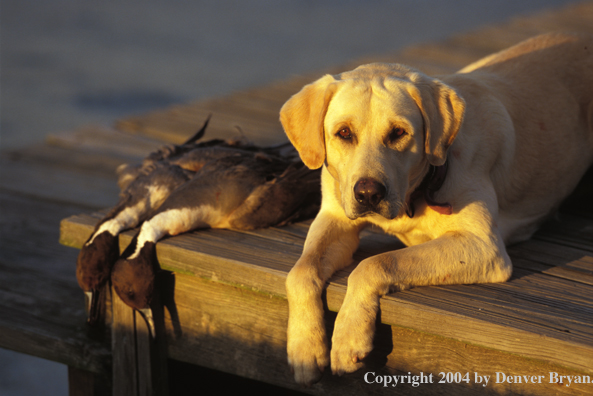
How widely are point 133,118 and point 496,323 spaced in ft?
16.3

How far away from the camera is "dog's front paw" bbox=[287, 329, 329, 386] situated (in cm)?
240

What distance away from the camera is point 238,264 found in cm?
279

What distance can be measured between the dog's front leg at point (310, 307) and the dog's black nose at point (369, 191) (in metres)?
0.37

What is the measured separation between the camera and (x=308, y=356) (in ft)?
7.90

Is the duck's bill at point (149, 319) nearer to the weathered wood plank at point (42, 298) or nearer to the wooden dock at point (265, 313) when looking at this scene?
the wooden dock at point (265, 313)

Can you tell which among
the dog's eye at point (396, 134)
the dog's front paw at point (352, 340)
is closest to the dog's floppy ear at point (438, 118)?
the dog's eye at point (396, 134)

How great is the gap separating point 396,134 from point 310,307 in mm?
751

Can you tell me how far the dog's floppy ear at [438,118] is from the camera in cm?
254

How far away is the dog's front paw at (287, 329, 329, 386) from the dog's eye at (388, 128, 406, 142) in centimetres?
79

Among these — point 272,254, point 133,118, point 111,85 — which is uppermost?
point 272,254

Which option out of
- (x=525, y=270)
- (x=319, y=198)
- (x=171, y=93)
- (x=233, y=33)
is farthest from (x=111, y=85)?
(x=525, y=270)

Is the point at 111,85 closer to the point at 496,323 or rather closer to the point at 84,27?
the point at 84,27

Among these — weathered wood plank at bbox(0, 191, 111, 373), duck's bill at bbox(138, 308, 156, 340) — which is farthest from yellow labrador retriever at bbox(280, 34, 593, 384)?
weathered wood plank at bbox(0, 191, 111, 373)

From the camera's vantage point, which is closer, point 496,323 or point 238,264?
point 496,323
